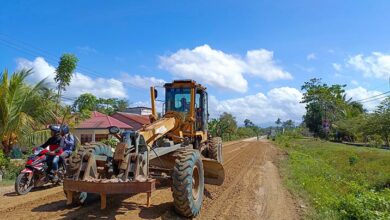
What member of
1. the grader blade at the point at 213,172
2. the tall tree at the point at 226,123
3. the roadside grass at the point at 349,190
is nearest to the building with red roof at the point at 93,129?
the roadside grass at the point at 349,190

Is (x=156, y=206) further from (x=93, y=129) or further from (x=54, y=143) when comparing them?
(x=93, y=129)

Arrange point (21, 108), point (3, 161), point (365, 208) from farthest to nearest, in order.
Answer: point (21, 108), point (3, 161), point (365, 208)

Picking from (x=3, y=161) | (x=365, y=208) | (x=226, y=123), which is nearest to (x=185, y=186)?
(x=365, y=208)

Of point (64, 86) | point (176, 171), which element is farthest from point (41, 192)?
point (64, 86)

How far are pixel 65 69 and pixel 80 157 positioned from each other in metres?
16.9

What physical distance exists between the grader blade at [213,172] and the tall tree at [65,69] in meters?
15.7

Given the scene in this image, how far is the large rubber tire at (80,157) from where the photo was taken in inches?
268

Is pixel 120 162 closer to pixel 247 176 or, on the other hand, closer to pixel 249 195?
pixel 249 195

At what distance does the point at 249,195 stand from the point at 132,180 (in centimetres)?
456

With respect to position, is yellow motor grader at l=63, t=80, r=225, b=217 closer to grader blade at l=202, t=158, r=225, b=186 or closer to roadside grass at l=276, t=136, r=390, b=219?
grader blade at l=202, t=158, r=225, b=186

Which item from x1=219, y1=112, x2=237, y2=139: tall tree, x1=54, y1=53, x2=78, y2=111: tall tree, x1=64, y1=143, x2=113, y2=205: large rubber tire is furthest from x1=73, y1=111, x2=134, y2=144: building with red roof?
x1=219, y1=112, x2=237, y2=139: tall tree

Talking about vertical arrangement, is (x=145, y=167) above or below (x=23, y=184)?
above

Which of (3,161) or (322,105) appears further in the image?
(322,105)

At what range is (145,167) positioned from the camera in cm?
707
